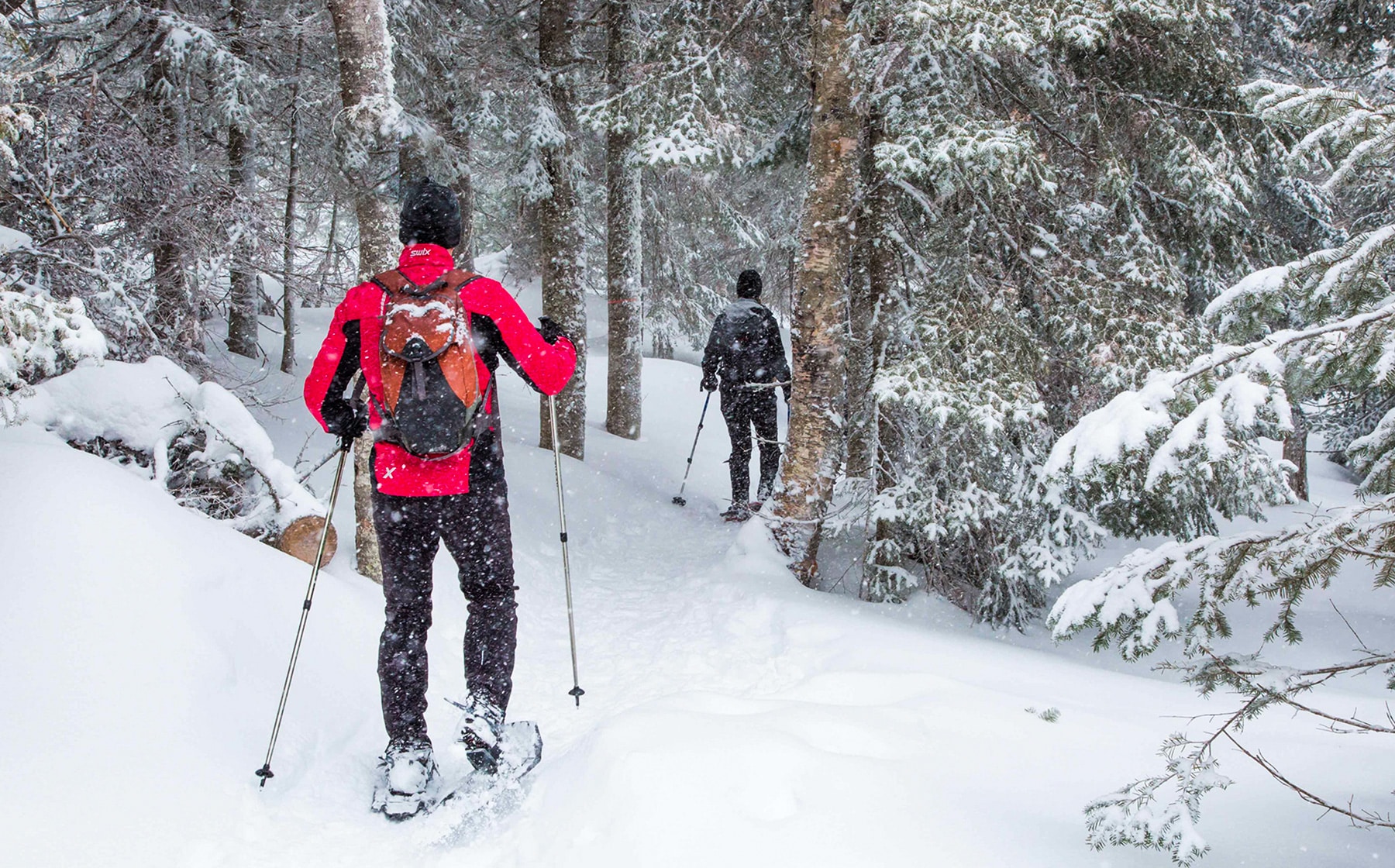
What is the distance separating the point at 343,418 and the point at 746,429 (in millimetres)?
5916

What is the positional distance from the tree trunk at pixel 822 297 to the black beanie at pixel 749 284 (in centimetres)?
243

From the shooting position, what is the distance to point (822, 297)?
20.7 ft

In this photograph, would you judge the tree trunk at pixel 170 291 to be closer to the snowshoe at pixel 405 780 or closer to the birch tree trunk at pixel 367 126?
the birch tree trunk at pixel 367 126

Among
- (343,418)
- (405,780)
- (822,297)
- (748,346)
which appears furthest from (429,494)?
(748,346)

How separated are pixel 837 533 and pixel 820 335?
1650 mm

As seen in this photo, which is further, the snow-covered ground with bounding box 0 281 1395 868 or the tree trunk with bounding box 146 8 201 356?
the tree trunk with bounding box 146 8 201 356

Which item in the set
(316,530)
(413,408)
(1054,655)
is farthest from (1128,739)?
(316,530)

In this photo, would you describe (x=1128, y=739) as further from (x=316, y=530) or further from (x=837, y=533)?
(x=316, y=530)

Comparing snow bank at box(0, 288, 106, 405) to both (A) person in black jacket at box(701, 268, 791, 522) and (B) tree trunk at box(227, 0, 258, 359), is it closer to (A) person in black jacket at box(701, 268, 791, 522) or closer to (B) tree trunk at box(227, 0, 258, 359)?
(B) tree trunk at box(227, 0, 258, 359)

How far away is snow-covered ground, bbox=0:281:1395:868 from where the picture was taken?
2.73 meters

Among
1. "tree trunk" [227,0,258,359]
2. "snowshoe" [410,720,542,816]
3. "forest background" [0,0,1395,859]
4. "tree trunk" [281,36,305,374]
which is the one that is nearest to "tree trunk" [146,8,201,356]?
"forest background" [0,0,1395,859]

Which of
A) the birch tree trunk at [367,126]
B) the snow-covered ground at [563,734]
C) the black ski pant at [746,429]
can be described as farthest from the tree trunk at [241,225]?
the black ski pant at [746,429]

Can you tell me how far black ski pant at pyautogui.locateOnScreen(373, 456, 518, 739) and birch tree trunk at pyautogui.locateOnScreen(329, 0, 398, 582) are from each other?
210cm

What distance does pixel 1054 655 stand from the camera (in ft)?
19.2
